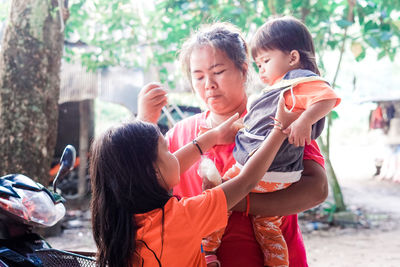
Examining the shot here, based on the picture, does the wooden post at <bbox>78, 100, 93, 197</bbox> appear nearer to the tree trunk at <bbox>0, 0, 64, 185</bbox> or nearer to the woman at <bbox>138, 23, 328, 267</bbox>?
the tree trunk at <bbox>0, 0, 64, 185</bbox>

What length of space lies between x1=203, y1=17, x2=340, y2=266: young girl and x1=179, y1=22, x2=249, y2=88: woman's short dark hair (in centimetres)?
10

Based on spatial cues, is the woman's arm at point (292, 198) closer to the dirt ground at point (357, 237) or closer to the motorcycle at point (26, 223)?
the motorcycle at point (26, 223)

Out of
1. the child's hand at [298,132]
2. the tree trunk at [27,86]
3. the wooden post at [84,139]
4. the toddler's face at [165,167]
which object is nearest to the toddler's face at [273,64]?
the child's hand at [298,132]

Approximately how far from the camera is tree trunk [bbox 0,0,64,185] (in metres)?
3.43

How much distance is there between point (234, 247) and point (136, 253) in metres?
0.41

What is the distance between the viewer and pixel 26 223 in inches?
62.1

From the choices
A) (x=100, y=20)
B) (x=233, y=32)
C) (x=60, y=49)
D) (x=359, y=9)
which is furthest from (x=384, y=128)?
(x=233, y=32)

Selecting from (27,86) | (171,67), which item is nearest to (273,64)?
(27,86)

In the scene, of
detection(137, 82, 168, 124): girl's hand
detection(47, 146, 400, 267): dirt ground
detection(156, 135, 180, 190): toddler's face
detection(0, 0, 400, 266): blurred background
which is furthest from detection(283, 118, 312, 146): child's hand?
detection(47, 146, 400, 267): dirt ground

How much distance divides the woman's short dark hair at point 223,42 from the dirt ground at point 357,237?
4.46 metres

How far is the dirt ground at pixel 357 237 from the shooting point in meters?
5.62

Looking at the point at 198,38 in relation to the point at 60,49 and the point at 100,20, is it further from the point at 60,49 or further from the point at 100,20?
the point at 100,20

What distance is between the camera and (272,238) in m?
1.52

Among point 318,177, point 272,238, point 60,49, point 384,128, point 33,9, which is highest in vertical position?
point 33,9
